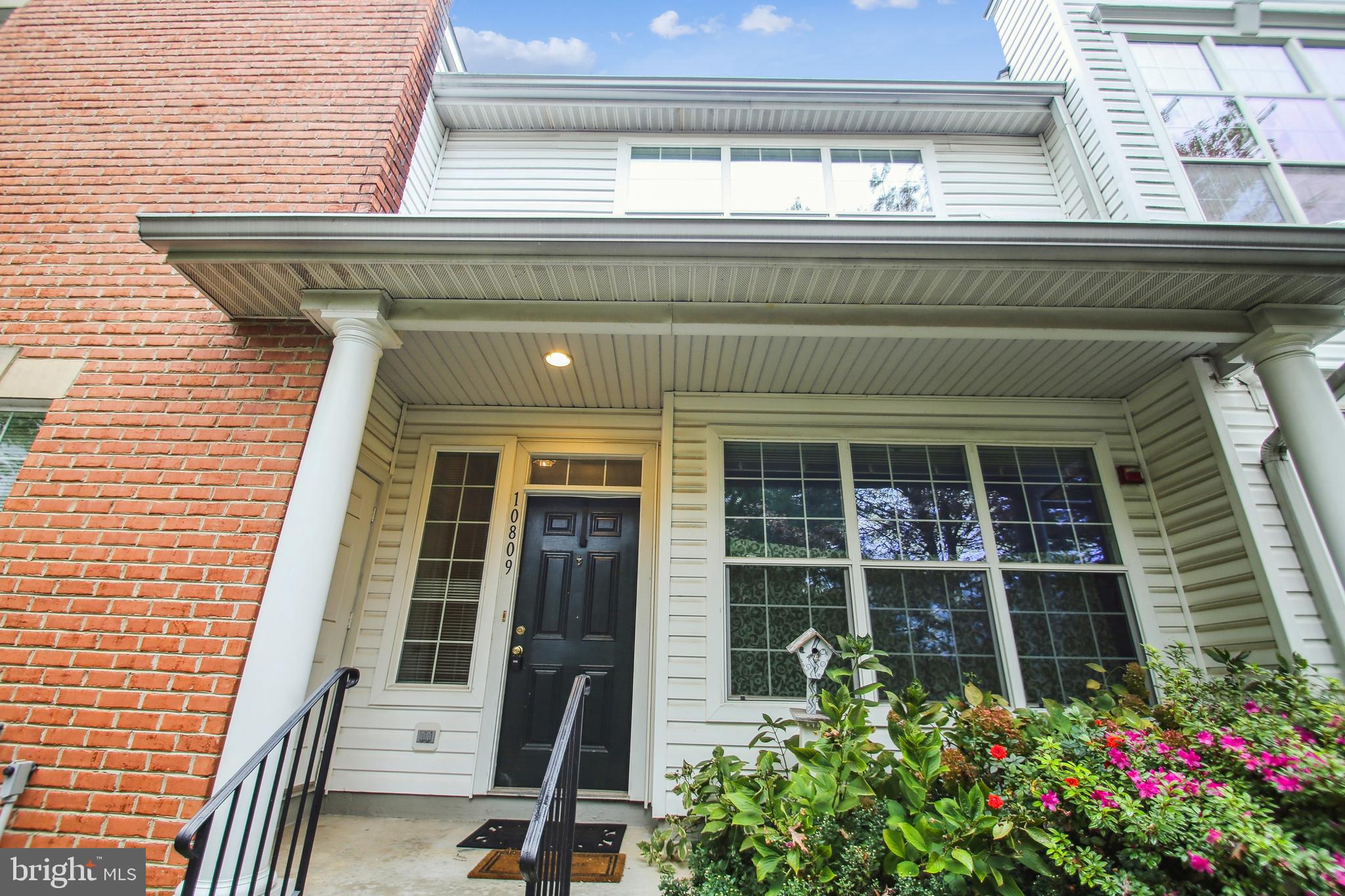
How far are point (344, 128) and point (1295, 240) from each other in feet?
17.0

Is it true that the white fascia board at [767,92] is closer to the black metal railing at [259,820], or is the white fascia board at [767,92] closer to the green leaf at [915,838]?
the black metal railing at [259,820]

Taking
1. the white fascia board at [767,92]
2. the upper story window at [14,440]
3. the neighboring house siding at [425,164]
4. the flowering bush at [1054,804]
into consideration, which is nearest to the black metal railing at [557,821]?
the flowering bush at [1054,804]

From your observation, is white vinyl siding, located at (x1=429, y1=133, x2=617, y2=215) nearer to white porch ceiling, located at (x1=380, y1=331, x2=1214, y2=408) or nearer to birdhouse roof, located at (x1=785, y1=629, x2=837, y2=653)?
white porch ceiling, located at (x1=380, y1=331, x2=1214, y2=408)

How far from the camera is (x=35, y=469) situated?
2.85m

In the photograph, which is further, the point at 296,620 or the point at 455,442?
the point at 455,442

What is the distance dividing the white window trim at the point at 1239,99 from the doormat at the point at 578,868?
5554mm

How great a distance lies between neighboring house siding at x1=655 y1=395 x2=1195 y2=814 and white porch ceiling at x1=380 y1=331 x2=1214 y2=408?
4.6 inches

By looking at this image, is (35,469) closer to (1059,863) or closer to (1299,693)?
(1059,863)

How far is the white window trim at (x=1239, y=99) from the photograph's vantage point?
4.09 m

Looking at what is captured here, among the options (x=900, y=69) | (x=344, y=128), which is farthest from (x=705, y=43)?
(x=344, y=128)

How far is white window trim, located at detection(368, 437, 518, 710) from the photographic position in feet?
12.3

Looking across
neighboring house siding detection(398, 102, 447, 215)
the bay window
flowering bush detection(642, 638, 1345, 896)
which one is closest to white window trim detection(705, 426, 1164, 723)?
the bay window

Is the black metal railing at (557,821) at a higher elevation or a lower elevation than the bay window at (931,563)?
lower

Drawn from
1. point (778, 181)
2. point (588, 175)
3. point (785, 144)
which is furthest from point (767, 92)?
point (588, 175)
